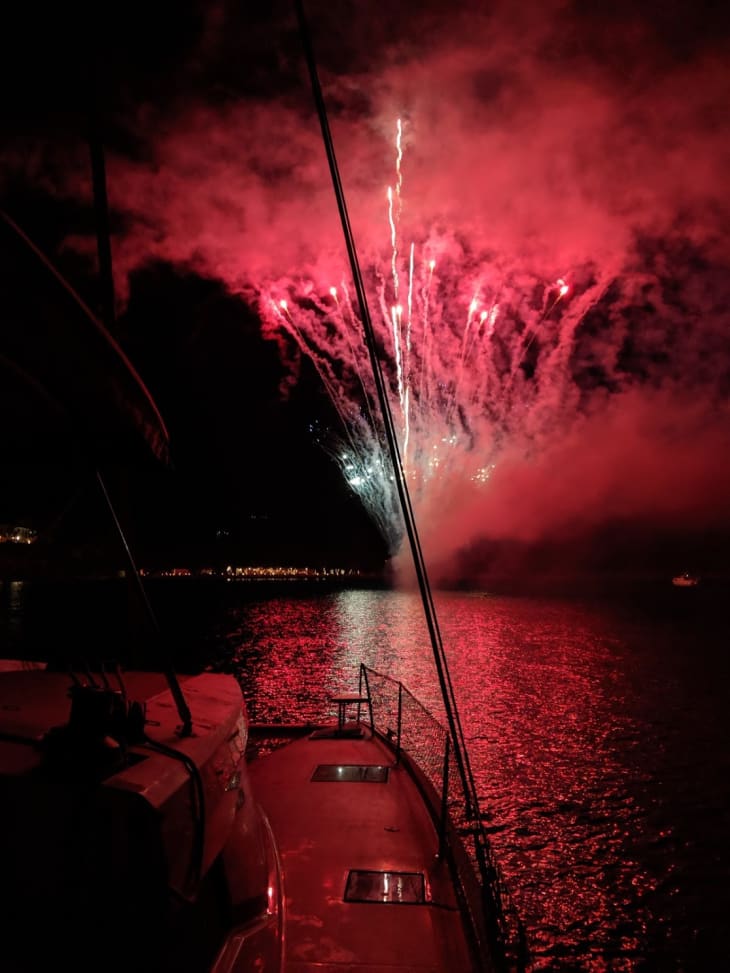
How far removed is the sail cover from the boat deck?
4236 mm

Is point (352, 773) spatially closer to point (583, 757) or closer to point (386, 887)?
point (386, 887)

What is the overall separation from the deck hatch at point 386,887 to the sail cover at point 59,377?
181 inches

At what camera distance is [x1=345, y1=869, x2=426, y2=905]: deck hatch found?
19.0 feet

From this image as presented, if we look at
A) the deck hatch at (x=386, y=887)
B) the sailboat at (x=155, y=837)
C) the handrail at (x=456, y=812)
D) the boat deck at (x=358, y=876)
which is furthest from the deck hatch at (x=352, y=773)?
the deck hatch at (x=386, y=887)

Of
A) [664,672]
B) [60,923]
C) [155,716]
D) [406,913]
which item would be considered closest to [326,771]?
[406,913]

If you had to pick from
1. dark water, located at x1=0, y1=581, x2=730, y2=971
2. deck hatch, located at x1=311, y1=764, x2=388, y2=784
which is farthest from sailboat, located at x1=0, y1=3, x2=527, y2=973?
dark water, located at x1=0, y1=581, x2=730, y2=971

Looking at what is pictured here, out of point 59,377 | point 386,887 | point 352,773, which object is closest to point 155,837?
point 59,377

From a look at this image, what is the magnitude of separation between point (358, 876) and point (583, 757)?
2149 centimetres

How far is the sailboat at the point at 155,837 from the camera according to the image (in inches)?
117

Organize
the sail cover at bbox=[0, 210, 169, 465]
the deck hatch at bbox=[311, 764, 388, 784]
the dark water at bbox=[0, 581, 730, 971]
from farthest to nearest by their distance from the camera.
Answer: the dark water at bbox=[0, 581, 730, 971] < the deck hatch at bbox=[311, 764, 388, 784] < the sail cover at bbox=[0, 210, 169, 465]

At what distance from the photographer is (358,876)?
20.4 ft

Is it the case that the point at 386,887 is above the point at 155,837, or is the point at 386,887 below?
below

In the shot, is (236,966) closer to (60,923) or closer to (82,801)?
(60,923)

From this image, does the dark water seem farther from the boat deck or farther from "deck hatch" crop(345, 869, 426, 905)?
"deck hatch" crop(345, 869, 426, 905)
